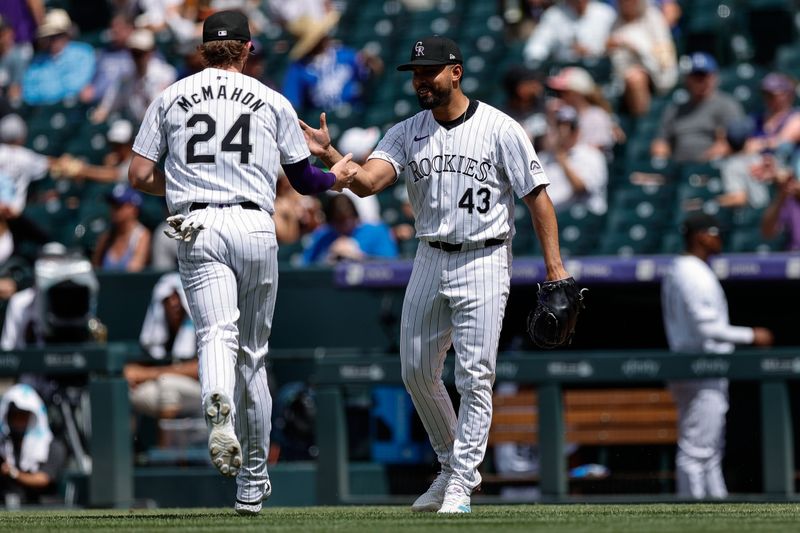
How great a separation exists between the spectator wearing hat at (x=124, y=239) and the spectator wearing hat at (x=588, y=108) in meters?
3.07

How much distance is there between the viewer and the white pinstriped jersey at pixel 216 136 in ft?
18.5

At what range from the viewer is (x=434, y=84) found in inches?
233


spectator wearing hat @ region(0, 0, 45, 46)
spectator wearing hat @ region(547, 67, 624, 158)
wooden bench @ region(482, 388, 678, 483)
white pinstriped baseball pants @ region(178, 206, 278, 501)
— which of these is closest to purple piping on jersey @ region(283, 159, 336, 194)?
white pinstriped baseball pants @ region(178, 206, 278, 501)

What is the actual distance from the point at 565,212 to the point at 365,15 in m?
4.28

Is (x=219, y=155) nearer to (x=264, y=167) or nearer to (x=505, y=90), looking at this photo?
(x=264, y=167)

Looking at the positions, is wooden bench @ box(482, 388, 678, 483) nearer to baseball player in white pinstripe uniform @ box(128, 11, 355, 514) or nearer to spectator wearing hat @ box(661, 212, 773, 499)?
spectator wearing hat @ box(661, 212, 773, 499)

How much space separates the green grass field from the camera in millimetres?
5004

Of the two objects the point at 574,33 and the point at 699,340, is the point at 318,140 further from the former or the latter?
the point at 574,33

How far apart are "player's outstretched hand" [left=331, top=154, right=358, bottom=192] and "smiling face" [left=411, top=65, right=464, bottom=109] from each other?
0.37m

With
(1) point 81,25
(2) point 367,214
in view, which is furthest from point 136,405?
(1) point 81,25

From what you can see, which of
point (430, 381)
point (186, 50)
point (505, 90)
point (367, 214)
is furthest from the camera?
point (186, 50)

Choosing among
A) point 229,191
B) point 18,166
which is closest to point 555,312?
point 229,191

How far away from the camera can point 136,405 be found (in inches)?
360

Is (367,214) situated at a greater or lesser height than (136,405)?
greater
